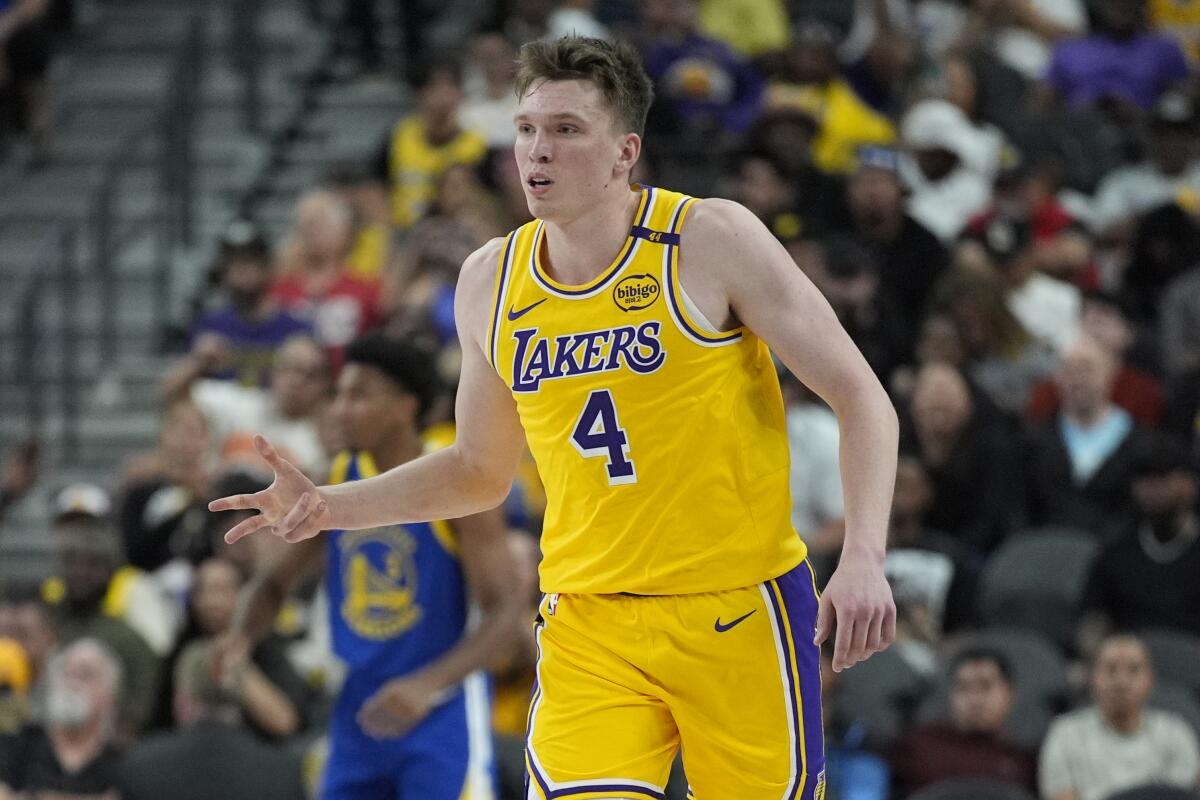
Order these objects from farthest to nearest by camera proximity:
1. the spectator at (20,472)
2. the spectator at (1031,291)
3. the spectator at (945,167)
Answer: the spectator at (945,167), the spectator at (20,472), the spectator at (1031,291)

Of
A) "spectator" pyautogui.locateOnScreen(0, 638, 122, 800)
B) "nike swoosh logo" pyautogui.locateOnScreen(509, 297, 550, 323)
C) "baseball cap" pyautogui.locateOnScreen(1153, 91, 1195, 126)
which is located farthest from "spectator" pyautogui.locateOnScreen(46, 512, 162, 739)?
"baseball cap" pyautogui.locateOnScreen(1153, 91, 1195, 126)

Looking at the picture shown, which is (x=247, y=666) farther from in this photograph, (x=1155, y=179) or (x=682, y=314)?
(x=1155, y=179)

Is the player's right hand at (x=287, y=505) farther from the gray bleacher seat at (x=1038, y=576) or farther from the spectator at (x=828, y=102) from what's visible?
the spectator at (x=828, y=102)

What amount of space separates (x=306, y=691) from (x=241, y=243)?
3785 mm

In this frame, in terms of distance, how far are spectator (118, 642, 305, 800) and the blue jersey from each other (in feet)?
8.04

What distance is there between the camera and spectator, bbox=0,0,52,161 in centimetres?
1567

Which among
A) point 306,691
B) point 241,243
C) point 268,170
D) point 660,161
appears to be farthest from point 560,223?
point 268,170

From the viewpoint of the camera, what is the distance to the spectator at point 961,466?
10.7m

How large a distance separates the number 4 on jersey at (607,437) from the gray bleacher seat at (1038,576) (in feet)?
18.8

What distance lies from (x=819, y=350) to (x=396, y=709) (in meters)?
2.45

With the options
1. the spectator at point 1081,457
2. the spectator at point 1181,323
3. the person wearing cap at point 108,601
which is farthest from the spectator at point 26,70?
the spectator at point 1181,323

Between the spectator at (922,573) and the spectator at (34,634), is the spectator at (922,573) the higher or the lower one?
the higher one

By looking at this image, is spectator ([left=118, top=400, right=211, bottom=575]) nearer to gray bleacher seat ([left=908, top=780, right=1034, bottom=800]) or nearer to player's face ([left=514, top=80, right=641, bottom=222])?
gray bleacher seat ([left=908, top=780, right=1034, bottom=800])

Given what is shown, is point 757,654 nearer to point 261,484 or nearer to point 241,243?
point 261,484
